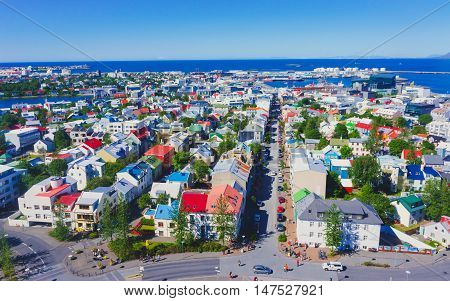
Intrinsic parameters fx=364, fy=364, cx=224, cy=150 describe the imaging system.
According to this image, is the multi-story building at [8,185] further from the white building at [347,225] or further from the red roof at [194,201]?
the white building at [347,225]

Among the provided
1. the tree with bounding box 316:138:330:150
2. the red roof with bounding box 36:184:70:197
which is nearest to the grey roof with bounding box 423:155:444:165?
the tree with bounding box 316:138:330:150

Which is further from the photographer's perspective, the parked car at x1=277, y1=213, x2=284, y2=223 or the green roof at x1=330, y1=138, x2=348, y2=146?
the green roof at x1=330, y1=138, x2=348, y2=146

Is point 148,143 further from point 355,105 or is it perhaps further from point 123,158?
point 355,105

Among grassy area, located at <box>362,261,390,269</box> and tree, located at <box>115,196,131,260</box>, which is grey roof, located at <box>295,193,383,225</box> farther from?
tree, located at <box>115,196,131,260</box>

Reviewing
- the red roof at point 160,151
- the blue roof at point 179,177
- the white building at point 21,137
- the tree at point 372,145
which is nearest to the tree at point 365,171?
the tree at point 372,145

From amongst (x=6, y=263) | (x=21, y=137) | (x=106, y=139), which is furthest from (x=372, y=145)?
(x=21, y=137)

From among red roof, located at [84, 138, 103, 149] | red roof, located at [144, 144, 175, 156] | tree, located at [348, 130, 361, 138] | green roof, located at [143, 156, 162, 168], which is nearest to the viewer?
green roof, located at [143, 156, 162, 168]

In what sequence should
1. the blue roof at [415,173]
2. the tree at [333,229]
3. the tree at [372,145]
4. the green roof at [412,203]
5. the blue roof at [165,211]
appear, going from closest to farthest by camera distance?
the tree at [333,229], the blue roof at [165,211], the green roof at [412,203], the blue roof at [415,173], the tree at [372,145]
